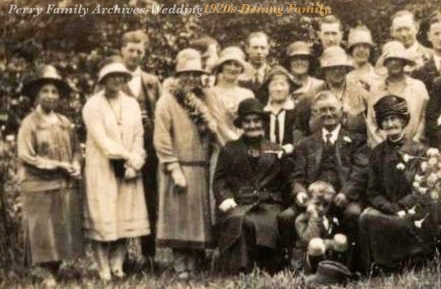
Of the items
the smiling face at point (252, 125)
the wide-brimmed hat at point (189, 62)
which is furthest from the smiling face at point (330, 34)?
the wide-brimmed hat at point (189, 62)

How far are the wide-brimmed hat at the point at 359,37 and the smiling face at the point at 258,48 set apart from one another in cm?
66

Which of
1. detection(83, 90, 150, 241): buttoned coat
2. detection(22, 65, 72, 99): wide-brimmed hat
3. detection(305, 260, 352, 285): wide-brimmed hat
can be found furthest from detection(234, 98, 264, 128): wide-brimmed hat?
detection(22, 65, 72, 99): wide-brimmed hat

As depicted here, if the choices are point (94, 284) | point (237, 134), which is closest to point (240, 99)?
point (237, 134)

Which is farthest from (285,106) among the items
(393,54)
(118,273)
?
(118,273)

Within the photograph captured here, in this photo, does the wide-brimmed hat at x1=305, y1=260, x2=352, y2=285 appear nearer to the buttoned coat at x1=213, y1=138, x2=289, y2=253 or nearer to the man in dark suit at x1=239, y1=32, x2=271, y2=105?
the buttoned coat at x1=213, y1=138, x2=289, y2=253

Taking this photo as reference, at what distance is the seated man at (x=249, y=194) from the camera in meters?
5.36

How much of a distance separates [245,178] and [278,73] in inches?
34.2

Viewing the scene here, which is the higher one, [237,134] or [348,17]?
[348,17]

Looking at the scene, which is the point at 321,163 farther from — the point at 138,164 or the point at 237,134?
the point at 138,164

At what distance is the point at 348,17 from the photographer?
19.2 feet

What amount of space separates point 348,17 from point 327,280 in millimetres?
2105

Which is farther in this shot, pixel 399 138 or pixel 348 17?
pixel 348 17

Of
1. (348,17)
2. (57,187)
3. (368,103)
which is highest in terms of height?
(348,17)

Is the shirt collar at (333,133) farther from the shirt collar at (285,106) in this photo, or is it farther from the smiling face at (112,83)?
the smiling face at (112,83)
